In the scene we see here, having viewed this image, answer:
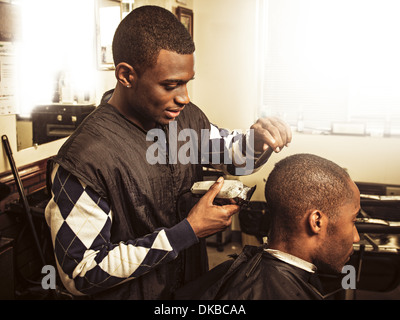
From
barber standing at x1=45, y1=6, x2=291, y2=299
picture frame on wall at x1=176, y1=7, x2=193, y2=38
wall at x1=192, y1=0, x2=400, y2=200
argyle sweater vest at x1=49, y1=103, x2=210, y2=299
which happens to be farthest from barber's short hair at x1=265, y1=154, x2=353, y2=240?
picture frame on wall at x1=176, y1=7, x2=193, y2=38

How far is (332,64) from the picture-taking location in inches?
143

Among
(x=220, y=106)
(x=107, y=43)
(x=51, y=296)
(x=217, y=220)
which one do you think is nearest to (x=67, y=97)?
(x=107, y=43)

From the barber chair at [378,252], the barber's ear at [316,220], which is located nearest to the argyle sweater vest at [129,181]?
the barber's ear at [316,220]

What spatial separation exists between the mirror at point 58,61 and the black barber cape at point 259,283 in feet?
5.53

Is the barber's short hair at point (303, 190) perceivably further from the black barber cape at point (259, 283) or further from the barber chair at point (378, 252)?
the barber chair at point (378, 252)

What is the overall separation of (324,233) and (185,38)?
→ 81cm

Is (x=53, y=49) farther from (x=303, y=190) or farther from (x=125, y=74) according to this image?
(x=303, y=190)

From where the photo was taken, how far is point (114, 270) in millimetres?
1148

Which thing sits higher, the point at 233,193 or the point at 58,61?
the point at 58,61

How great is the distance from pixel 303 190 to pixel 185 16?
287cm

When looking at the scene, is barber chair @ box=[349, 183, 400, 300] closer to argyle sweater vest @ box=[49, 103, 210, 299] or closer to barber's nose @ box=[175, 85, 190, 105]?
argyle sweater vest @ box=[49, 103, 210, 299]

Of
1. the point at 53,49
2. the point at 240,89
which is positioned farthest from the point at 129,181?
the point at 240,89

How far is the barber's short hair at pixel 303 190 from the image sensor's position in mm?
1336

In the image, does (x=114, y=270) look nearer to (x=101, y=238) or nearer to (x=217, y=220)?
Result: (x=101, y=238)
